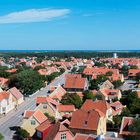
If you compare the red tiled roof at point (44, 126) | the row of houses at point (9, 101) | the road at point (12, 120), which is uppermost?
the red tiled roof at point (44, 126)

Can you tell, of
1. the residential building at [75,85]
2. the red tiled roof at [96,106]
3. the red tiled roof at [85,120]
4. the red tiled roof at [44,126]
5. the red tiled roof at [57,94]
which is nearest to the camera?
the red tiled roof at [44,126]

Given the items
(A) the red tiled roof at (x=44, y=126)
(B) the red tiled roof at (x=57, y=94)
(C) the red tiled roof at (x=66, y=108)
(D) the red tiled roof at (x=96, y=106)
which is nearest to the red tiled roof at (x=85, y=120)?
(A) the red tiled roof at (x=44, y=126)

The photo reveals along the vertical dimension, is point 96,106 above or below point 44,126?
above

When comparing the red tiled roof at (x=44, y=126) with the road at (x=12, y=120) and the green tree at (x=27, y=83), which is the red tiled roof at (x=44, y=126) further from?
the green tree at (x=27, y=83)

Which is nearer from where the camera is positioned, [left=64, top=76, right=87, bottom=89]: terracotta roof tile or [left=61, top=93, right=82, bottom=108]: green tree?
[left=61, top=93, right=82, bottom=108]: green tree

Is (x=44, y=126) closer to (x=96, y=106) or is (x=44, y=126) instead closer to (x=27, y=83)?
(x=96, y=106)

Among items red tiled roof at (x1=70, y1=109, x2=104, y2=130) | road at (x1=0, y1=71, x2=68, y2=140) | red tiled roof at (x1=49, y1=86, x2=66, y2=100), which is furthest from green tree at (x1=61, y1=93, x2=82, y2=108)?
red tiled roof at (x1=70, y1=109, x2=104, y2=130)

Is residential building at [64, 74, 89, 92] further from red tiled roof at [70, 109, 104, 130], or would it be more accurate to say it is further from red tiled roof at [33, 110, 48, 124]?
red tiled roof at [70, 109, 104, 130]

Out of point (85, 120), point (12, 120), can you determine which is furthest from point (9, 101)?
point (85, 120)

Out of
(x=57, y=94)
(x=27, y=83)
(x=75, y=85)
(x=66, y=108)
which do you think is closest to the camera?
(x=66, y=108)

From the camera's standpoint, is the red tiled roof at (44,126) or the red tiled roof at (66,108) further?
the red tiled roof at (66,108)

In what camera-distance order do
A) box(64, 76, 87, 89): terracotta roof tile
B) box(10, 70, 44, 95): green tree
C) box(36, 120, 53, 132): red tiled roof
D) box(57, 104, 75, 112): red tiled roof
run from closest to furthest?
1. box(36, 120, 53, 132): red tiled roof
2. box(57, 104, 75, 112): red tiled roof
3. box(10, 70, 44, 95): green tree
4. box(64, 76, 87, 89): terracotta roof tile

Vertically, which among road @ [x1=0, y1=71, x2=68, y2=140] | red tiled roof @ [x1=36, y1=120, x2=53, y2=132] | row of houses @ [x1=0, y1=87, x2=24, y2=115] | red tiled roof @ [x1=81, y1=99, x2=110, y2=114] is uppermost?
red tiled roof @ [x1=81, y1=99, x2=110, y2=114]
